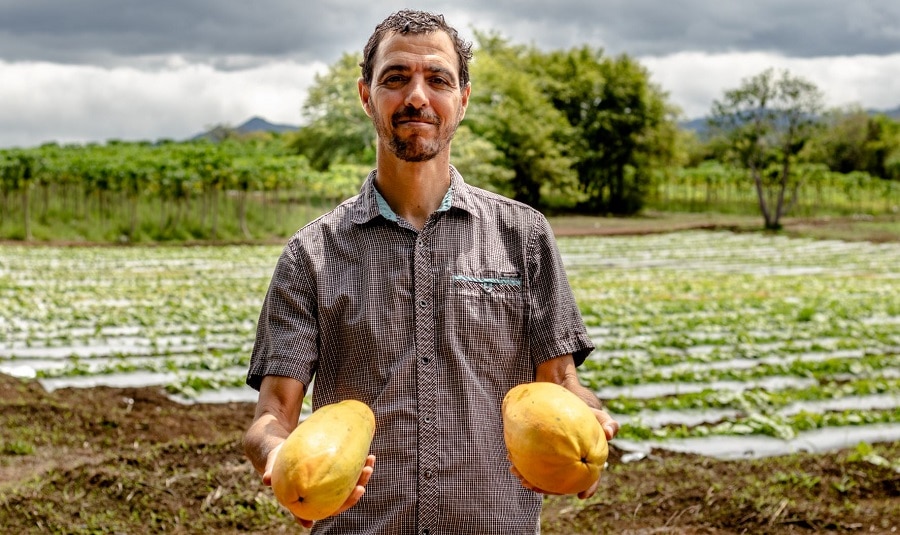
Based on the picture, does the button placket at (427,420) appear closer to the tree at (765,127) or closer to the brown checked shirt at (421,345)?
the brown checked shirt at (421,345)

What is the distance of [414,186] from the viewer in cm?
221

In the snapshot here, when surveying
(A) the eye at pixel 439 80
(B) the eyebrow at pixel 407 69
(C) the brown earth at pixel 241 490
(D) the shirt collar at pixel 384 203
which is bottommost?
(C) the brown earth at pixel 241 490

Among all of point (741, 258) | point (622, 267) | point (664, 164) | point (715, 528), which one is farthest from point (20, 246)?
point (664, 164)

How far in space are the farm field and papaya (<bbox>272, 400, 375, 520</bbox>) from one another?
3582 mm

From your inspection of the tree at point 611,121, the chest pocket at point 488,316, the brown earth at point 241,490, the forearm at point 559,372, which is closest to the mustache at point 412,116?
the chest pocket at point 488,316

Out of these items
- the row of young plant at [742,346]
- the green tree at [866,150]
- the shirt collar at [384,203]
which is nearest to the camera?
the shirt collar at [384,203]

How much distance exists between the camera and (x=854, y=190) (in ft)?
181

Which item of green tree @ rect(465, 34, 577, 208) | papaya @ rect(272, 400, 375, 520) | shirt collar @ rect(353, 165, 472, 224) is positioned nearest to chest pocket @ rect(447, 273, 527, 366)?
shirt collar @ rect(353, 165, 472, 224)

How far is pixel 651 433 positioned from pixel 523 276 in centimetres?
503

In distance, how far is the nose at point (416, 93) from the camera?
6.64 ft

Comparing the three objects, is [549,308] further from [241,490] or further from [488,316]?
[241,490]

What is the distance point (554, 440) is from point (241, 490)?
409 cm

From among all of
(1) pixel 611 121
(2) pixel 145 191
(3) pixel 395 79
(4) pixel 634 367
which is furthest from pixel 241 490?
(1) pixel 611 121

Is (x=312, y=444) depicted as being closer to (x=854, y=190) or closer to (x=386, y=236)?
(x=386, y=236)
